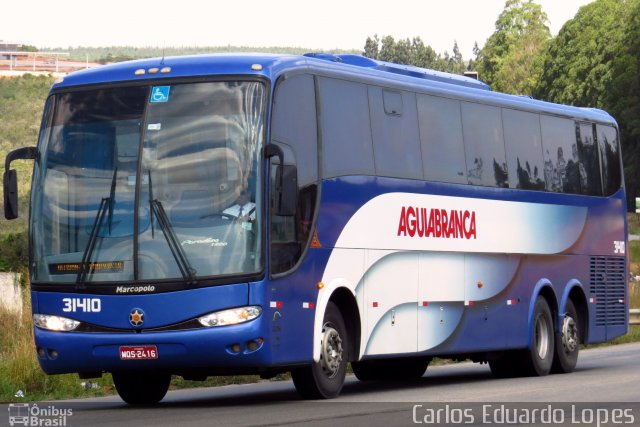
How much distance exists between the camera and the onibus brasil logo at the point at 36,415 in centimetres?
1410

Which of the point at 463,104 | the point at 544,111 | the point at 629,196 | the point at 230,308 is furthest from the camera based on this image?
the point at 629,196

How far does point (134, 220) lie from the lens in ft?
51.3

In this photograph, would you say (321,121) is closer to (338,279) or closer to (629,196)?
(338,279)

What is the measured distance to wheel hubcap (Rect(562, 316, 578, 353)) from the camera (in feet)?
75.6

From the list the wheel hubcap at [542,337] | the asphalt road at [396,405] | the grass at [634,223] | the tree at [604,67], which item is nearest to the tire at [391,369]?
the asphalt road at [396,405]

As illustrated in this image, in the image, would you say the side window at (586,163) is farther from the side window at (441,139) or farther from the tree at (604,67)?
the tree at (604,67)

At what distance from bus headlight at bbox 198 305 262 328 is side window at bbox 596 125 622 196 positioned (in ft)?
→ 36.4

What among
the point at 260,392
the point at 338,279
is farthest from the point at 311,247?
the point at 260,392

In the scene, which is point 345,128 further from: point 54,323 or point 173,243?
point 54,323

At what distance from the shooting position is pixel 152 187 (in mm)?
15656

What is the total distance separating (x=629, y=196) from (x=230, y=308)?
265ft

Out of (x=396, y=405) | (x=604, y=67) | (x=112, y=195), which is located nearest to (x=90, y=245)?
(x=112, y=195)

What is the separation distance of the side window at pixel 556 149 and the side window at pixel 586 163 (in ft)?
0.67

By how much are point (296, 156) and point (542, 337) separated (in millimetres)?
7555
